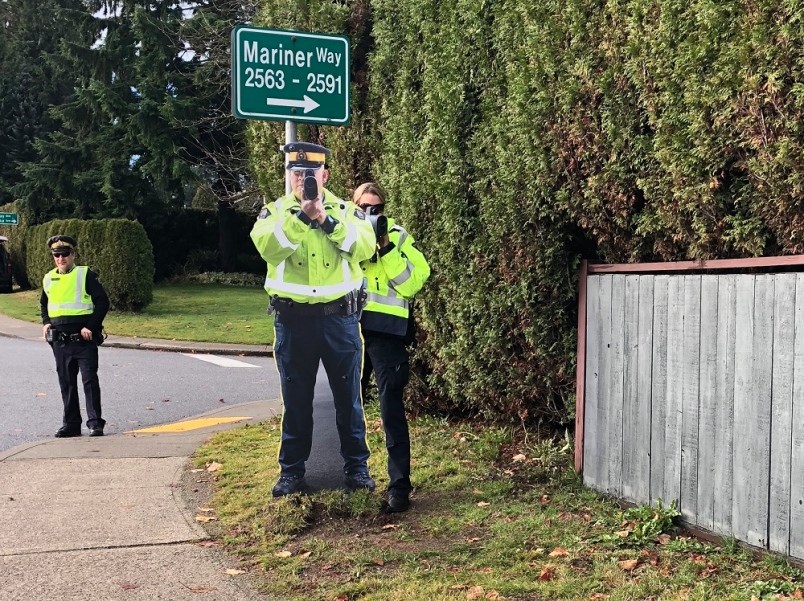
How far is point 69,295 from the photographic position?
26.4 ft

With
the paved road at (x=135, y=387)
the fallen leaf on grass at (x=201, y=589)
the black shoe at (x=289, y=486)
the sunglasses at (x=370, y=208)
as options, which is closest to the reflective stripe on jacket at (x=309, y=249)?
the sunglasses at (x=370, y=208)

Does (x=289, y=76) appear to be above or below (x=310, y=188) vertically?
above

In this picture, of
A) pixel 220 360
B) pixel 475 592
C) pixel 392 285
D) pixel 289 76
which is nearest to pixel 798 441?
pixel 475 592

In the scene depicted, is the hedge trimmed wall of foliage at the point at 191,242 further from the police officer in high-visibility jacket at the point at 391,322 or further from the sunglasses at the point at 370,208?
the police officer in high-visibility jacket at the point at 391,322

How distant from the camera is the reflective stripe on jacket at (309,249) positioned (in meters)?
4.76

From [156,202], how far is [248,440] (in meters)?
26.3

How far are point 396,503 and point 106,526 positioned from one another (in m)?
1.76

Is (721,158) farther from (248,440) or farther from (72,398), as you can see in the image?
(72,398)

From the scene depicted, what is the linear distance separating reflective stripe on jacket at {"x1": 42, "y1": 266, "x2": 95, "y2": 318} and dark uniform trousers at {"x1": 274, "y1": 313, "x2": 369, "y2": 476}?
390cm

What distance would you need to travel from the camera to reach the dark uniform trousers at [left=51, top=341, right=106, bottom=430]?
8.11m

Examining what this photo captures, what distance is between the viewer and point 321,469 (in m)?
5.06

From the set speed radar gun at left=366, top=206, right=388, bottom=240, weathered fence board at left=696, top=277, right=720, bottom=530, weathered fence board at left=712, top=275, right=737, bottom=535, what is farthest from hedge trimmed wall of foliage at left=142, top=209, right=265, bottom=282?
weathered fence board at left=712, top=275, right=737, bottom=535

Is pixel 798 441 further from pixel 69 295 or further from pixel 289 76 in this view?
pixel 69 295

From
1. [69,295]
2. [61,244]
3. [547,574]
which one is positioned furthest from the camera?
[61,244]
